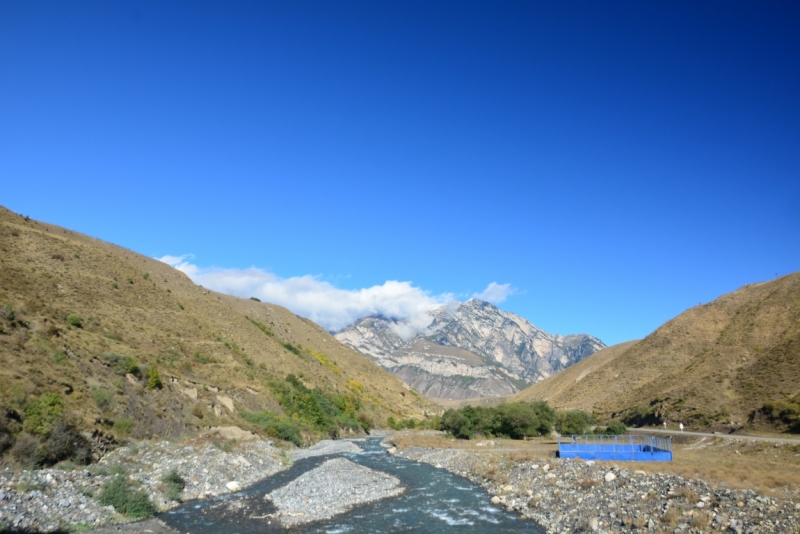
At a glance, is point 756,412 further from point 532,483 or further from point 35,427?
point 35,427

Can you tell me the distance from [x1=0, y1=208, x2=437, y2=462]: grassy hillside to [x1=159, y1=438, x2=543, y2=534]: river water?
8397 mm

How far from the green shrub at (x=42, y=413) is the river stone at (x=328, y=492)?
38.8 feet

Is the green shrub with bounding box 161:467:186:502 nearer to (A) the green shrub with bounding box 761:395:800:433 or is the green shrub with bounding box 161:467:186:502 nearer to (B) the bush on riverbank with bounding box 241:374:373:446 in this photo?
(B) the bush on riverbank with bounding box 241:374:373:446

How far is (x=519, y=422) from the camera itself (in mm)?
65688

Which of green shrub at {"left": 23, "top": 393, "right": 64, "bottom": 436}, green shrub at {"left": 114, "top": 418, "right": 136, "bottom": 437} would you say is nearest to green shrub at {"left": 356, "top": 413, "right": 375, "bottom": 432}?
green shrub at {"left": 114, "top": 418, "right": 136, "bottom": 437}

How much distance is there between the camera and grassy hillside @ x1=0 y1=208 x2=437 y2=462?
88.0ft

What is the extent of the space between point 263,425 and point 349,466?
14516mm

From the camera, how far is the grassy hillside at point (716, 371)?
5550cm

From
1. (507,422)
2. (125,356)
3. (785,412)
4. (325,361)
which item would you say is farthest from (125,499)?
(325,361)

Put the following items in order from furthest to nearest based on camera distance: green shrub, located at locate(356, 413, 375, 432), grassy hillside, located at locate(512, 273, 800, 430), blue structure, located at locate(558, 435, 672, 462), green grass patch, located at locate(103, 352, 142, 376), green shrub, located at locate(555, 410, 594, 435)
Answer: green shrub, located at locate(356, 413, 375, 432) < green shrub, located at locate(555, 410, 594, 435) < grassy hillside, located at locate(512, 273, 800, 430) < green grass patch, located at locate(103, 352, 142, 376) < blue structure, located at locate(558, 435, 672, 462)

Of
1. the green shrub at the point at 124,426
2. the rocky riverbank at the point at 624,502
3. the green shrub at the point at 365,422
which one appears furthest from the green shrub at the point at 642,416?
the green shrub at the point at 124,426

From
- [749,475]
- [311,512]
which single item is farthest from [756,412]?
[311,512]

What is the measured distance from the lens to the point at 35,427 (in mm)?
21875

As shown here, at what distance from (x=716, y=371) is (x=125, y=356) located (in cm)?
7848
